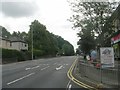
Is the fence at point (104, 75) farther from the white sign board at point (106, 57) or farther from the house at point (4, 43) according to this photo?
the house at point (4, 43)

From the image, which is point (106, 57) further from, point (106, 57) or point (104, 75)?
point (104, 75)

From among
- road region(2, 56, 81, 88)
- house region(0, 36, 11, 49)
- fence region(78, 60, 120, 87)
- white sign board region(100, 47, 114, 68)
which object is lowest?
road region(2, 56, 81, 88)

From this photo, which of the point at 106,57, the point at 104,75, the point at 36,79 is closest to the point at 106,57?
the point at 106,57

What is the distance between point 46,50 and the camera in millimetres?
136250

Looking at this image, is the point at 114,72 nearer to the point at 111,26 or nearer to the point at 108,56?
the point at 108,56

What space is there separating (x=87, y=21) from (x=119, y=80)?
1308 cm

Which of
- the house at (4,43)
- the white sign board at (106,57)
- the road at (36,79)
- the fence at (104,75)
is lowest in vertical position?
the road at (36,79)

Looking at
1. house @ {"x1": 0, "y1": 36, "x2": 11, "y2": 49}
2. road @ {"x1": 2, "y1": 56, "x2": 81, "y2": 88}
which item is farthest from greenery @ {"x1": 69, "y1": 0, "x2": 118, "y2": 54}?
house @ {"x1": 0, "y1": 36, "x2": 11, "y2": 49}

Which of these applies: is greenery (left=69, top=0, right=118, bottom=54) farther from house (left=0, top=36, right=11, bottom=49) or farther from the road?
house (left=0, top=36, right=11, bottom=49)

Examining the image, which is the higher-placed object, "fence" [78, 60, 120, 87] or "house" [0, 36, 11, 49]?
"house" [0, 36, 11, 49]

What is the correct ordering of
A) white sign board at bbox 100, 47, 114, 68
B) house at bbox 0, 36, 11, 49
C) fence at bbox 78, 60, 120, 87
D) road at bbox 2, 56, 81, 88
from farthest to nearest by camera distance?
house at bbox 0, 36, 11, 49, road at bbox 2, 56, 81, 88, white sign board at bbox 100, 47, 114, 68, fence at bbox 78, 60, 120, 87

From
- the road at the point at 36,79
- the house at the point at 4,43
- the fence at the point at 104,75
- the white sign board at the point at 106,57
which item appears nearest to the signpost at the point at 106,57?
the white sign board at the point at 106,57

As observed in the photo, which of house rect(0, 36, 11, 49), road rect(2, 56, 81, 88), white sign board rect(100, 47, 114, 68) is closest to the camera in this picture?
white sign board rect(100, 47, 114, 68)

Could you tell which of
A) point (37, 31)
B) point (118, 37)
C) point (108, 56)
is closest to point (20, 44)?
point (37, 31)
